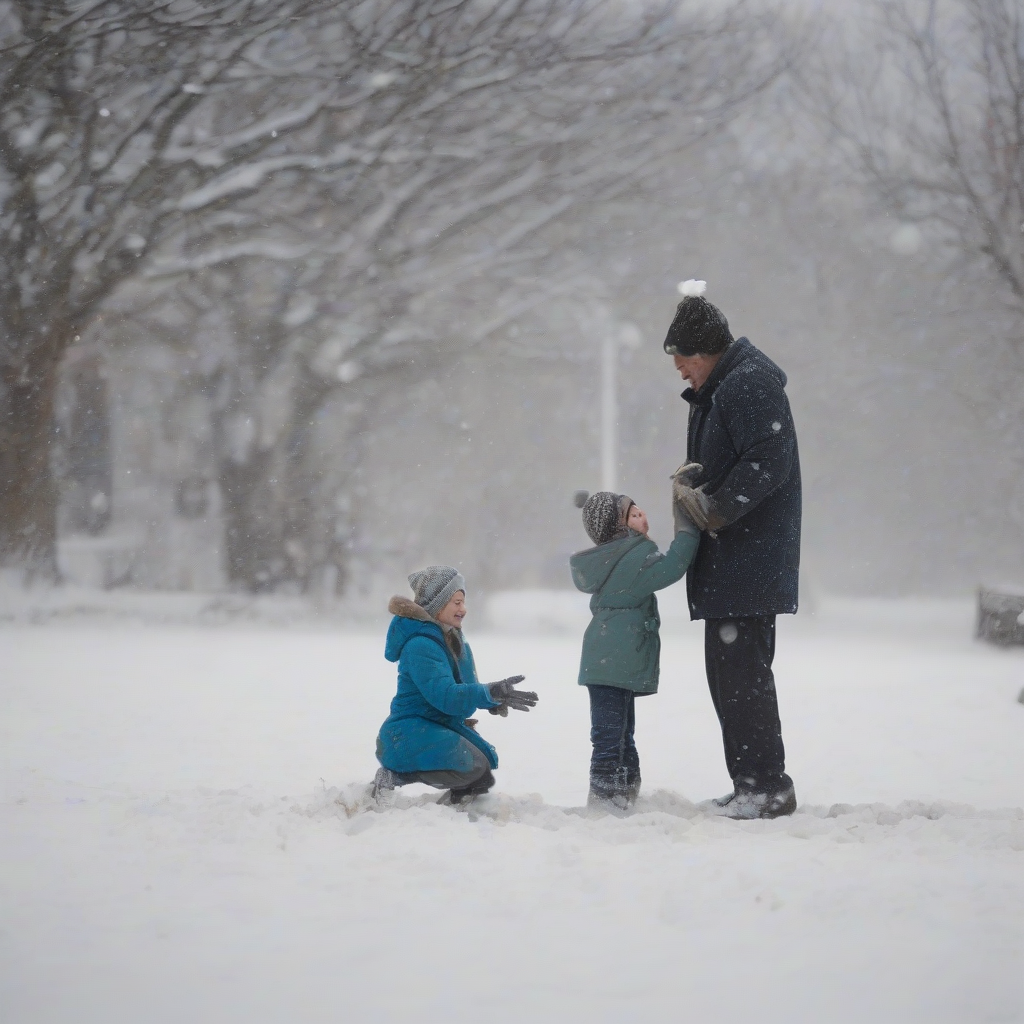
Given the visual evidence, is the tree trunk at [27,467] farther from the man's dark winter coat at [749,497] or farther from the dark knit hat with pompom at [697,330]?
the man's dark winter coat at [749,497]

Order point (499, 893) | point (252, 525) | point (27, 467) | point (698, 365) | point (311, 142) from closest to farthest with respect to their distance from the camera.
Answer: point (499, 893) < point (698, 365) < point (27, 467) < point (252, 525) < point (311, 142)

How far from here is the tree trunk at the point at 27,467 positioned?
44.0 ft

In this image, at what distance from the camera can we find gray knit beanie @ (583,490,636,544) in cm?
420

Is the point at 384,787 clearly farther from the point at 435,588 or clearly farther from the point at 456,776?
the point at 435,588

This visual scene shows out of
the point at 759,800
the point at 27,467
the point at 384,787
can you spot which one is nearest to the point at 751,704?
the point at 759,800

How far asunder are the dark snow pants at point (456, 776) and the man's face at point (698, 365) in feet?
4.78

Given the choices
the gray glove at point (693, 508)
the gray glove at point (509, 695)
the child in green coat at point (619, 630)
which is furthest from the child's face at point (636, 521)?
the gray glove at point (509, 695)

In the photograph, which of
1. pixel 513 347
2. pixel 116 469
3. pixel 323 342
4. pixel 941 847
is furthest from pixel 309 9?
pixel 941 847

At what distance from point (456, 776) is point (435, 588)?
63 cm

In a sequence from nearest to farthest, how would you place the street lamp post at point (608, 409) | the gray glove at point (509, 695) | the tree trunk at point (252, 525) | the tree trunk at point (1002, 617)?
the gray glove at point (509, 695)
the tree trunk at point (1002, 617)
the tree trunk at point (252, 525)
the street lamp post at point (608, 409)

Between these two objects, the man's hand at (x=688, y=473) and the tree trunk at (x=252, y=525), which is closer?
the man's hand at (x=688, y=473)

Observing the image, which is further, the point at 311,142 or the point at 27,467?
the point at 311,142

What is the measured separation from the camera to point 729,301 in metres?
20.0

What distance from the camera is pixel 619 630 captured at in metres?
4.11
